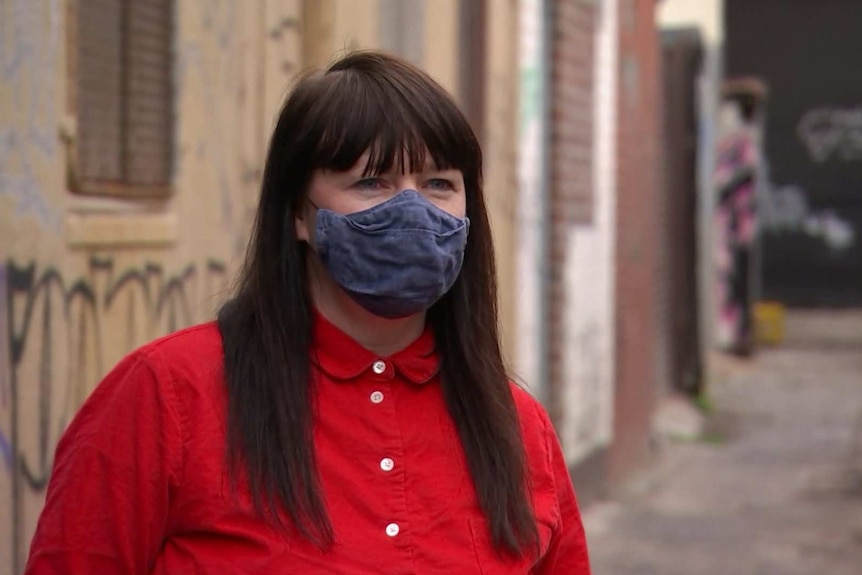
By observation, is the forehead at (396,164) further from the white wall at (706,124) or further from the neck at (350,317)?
the white wall at (706,124)

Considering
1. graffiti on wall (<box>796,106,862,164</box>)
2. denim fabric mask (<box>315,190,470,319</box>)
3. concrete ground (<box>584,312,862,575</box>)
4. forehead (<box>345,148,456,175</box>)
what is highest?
graffiti on wall (<box>796,106,862,164</box>)

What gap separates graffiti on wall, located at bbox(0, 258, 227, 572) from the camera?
3.42 metres

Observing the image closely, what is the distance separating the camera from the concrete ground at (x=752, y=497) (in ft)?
23.8

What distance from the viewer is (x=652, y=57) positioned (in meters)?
9.88

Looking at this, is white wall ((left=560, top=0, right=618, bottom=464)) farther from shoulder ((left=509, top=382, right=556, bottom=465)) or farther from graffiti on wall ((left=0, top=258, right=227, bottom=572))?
shoulder ((left=509, top=382, right=556, bottom=465))

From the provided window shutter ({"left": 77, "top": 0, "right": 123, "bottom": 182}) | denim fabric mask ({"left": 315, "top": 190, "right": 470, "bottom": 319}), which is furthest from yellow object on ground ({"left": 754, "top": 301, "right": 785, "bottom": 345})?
denim fabric mask ({"left": 315, "top": 190, "right": 470, "bottom": 319})

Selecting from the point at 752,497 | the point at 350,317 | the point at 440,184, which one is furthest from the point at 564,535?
the point at 752,497

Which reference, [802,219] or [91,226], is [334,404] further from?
[802,219]

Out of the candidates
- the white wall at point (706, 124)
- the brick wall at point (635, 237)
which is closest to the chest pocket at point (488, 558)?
the brick wall at point (635, 237)

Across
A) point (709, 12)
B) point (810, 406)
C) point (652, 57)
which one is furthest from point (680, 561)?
point (709, 12)

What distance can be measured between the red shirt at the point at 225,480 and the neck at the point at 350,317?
3 centimetres

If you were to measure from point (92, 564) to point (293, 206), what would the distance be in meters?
0.60

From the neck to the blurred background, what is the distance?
0.77m

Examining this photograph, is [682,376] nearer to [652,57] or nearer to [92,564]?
[652,57]
